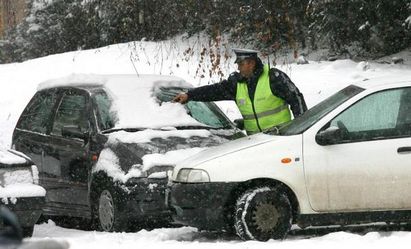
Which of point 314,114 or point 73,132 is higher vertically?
point 314,114

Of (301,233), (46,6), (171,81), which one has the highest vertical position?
(46,6)

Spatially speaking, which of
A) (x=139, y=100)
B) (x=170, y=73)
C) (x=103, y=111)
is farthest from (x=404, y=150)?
(x=170, y=73)

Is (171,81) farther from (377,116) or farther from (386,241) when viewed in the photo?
(386,241)

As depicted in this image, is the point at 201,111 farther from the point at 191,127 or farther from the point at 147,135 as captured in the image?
the point at 147,135

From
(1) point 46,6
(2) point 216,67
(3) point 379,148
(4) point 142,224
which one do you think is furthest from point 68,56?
(3) point 379,148

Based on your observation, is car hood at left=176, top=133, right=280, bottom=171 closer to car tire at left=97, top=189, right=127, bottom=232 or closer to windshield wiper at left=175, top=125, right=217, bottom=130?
car tire at left=97, top=189, right=127, bottom=232

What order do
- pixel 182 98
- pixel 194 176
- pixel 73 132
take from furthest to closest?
1. pixel 182 98
2. pixel 73 132
3. pixel 194 176

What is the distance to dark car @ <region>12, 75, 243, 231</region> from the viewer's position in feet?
24.7

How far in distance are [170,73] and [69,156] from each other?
7.82m

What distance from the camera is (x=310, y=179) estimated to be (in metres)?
6.84

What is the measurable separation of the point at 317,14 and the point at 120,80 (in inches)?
345

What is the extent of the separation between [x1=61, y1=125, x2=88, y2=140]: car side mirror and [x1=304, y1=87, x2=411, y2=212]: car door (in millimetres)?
2579

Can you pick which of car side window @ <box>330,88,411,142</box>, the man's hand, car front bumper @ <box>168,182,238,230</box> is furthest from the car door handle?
the man's hand

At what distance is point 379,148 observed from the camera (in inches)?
269
